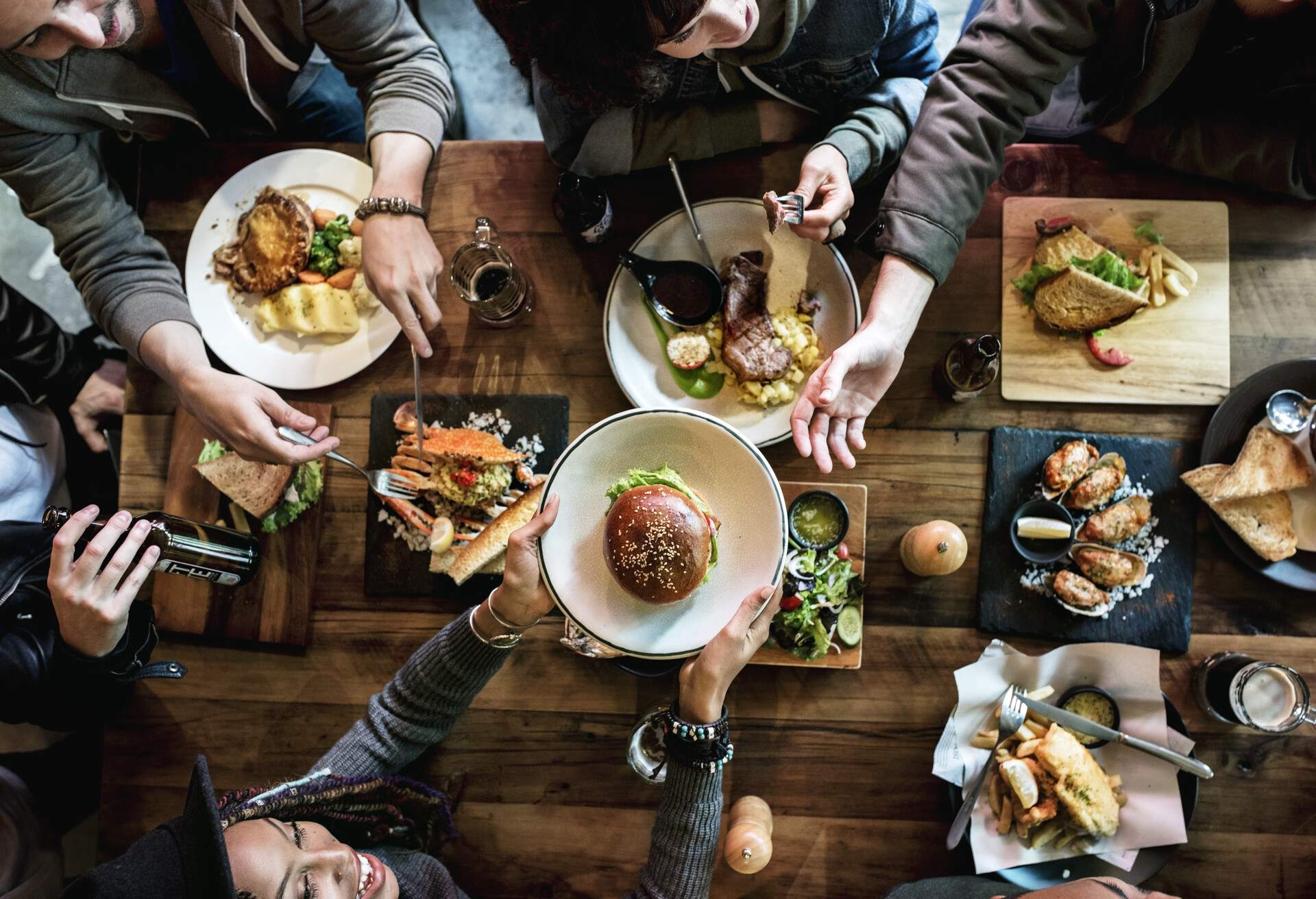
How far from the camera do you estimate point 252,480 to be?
2.04 meters

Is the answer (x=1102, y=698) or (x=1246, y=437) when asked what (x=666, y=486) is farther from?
(x=1246, y=437)

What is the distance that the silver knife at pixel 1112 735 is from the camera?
72.0 inches

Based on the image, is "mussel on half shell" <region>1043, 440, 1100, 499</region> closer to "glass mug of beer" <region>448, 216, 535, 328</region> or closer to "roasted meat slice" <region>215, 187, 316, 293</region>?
"glass mug of beer" <region>448, 216, 535, 328</region>

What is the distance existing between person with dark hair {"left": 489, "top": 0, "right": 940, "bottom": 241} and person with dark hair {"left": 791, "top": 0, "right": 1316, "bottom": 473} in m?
0.14

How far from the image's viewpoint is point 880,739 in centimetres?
199

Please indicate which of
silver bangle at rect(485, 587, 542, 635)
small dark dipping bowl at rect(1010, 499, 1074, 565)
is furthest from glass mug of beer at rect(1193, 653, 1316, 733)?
silver bangle at rect(485, 587, 542, 635)

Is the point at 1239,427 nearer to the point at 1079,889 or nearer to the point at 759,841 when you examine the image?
the point at 1079,889

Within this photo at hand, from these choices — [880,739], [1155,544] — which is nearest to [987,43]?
[1155,544]

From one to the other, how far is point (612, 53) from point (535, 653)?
152 centimetres

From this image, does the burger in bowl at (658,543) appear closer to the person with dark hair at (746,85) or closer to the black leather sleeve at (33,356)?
the person with dark hair at (746,85)

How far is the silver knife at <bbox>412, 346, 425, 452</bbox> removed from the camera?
6.56ft

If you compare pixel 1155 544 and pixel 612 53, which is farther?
pixel 1155 544

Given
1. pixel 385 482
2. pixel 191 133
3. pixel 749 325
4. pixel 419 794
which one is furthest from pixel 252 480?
pixel 749 325

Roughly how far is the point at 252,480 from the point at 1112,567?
92.4 inches
